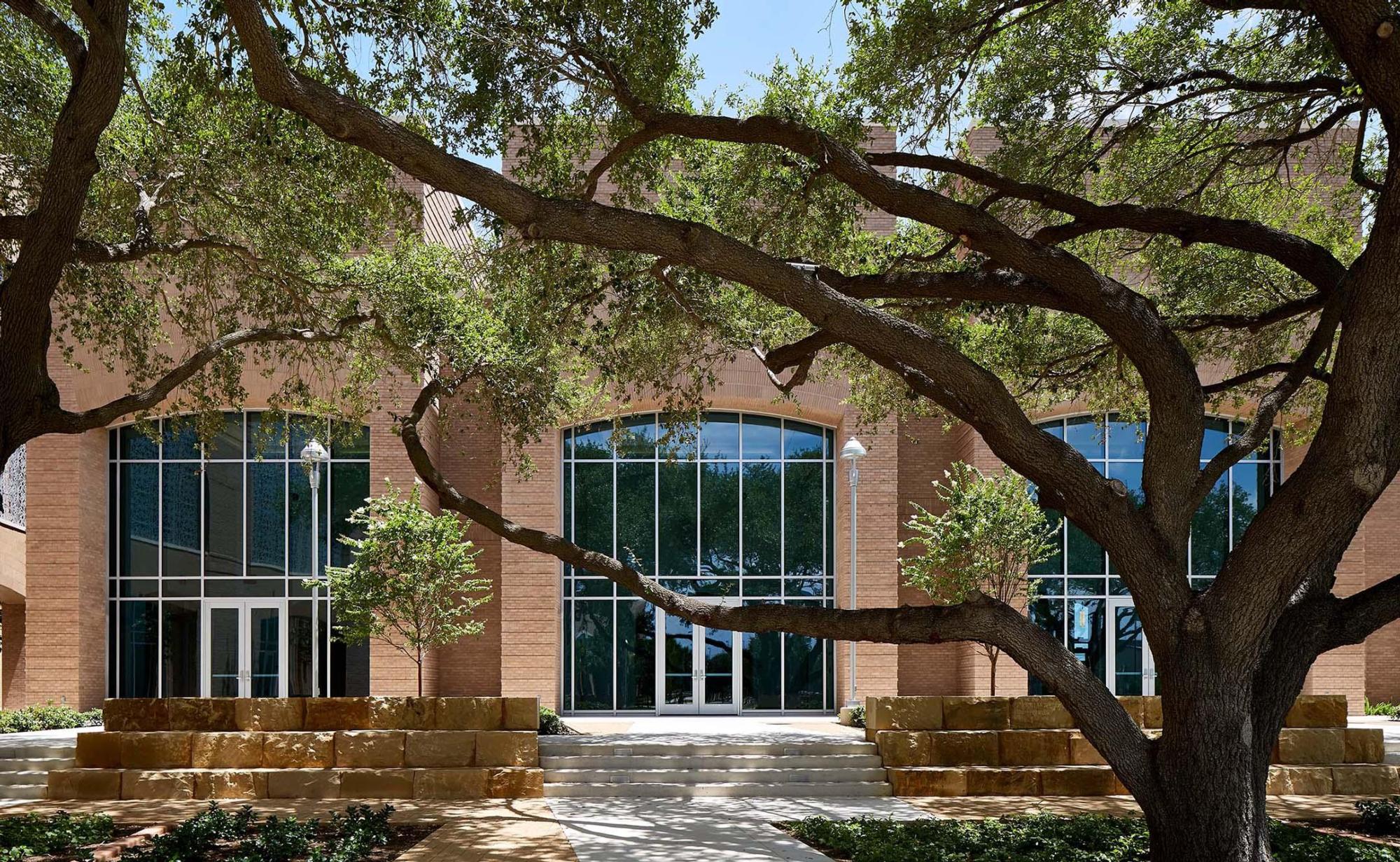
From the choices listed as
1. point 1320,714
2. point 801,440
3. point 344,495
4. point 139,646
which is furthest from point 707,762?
point 139,646

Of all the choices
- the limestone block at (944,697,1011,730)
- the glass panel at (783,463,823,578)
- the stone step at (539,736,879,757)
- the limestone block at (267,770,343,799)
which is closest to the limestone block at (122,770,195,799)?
the limestone block at (267,770,343,799)

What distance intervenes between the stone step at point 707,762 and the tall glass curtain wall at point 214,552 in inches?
384

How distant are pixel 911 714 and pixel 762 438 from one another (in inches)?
420

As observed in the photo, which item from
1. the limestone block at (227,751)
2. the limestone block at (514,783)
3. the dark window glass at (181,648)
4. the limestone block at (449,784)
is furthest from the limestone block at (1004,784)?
the dark window glass at (181,648)

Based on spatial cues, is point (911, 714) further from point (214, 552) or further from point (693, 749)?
point (214, 552)

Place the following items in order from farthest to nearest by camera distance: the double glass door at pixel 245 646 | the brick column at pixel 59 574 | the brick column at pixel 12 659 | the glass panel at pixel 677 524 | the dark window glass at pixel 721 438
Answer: the dark window glass at pixel 721 438 → the glass panel at pixel 677 524 → the double glass door at pixel 245 646 → the brick column at pixel 12 659 → the brick column at pixel 59 574

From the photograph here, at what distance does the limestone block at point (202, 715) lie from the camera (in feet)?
52.3

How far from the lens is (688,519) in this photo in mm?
25953

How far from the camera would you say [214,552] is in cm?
2545

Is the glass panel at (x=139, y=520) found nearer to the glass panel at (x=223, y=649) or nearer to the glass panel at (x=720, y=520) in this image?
the glass panel at (x=223, y=649)

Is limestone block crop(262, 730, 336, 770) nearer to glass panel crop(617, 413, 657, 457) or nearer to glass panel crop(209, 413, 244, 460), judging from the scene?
glass panel crop(617, 413, 657, 457)

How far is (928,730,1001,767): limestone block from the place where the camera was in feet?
52.4

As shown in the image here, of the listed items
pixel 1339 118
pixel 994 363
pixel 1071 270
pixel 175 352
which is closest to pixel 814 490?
pixel 994 363

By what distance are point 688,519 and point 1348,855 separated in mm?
17112
